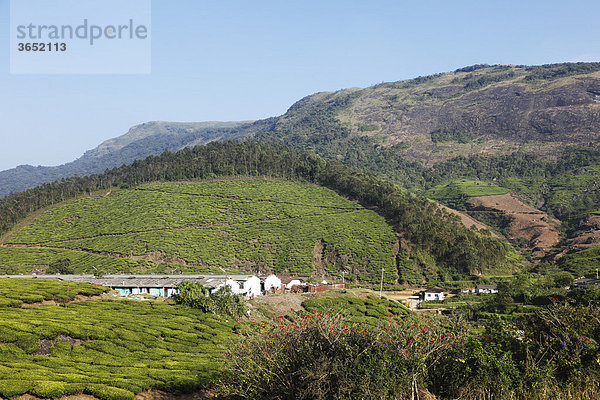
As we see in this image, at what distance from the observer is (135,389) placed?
19.7 meters

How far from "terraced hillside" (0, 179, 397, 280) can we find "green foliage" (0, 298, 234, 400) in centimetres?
5014

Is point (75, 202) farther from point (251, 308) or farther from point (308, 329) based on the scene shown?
point (308, 329)

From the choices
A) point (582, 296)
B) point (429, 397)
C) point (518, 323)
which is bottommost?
point (582, 296)

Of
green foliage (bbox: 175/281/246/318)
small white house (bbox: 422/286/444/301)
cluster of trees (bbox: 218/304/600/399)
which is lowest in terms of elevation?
small white house (bbox: 422/286/444/301)

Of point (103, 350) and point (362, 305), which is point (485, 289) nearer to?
point (362, 305)

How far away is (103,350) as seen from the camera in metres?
26.7

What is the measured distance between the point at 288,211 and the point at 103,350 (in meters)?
87.2

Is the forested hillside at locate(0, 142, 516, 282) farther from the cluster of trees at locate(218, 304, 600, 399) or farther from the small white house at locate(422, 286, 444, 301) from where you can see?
the cluster of trees at locate(218, 304, 600, 399)

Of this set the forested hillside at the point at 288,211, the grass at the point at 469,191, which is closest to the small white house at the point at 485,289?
the forested hillside at the point at 288,211

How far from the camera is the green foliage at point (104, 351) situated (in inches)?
739

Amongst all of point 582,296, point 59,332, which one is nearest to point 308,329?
point 59,332

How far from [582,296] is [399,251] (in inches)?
1771

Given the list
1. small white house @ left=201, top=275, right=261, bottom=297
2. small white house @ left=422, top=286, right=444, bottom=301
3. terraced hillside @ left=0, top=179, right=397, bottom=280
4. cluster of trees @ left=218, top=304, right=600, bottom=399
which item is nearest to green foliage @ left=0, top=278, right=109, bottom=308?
small white house @ left=201, top=275, right=261, bottom=297

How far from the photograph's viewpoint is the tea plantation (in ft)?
61.8
